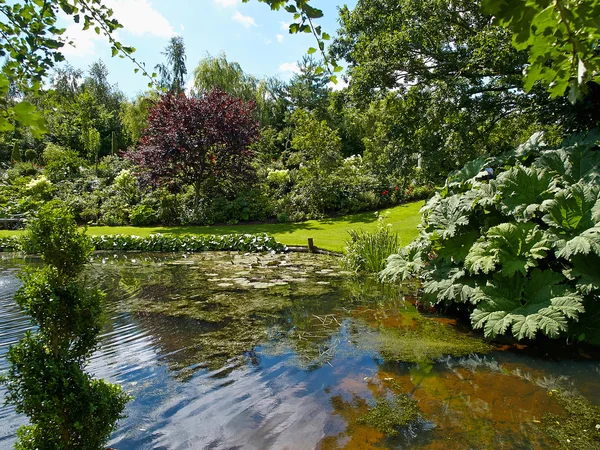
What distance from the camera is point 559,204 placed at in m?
4.48

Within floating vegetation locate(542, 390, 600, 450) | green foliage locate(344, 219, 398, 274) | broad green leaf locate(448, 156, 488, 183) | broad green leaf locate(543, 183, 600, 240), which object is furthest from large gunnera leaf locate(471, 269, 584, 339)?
green foliage locate(344, 219, 398, 274)

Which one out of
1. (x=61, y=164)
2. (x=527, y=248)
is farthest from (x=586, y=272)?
(x=61, y=164)

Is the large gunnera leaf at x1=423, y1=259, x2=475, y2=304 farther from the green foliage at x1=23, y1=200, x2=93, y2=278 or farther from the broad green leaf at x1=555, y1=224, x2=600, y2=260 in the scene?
the green foliage at x1=23, y1=200, x2=93, y2=278

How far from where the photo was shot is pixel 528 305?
4332 mm

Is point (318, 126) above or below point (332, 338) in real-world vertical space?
above

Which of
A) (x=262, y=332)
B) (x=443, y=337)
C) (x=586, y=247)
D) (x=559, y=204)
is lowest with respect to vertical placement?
(x=443, y=337)

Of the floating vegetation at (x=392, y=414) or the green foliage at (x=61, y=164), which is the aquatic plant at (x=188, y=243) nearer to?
the floating vegetation at (x=392, y=414)

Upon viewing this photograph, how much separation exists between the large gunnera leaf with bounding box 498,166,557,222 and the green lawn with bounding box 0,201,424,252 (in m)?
5.74

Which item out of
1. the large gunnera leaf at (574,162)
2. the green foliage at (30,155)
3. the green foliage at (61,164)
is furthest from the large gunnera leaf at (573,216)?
the green foliage at (30,155)

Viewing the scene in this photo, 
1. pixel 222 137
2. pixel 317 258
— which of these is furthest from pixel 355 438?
pixel 222 137

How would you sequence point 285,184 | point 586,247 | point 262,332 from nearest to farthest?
point 586,247, point 262,332, point 285,184

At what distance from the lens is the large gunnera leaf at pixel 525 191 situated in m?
4.76

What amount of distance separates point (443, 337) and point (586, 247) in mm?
1744

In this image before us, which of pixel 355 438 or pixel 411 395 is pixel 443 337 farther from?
pixel 355 438
